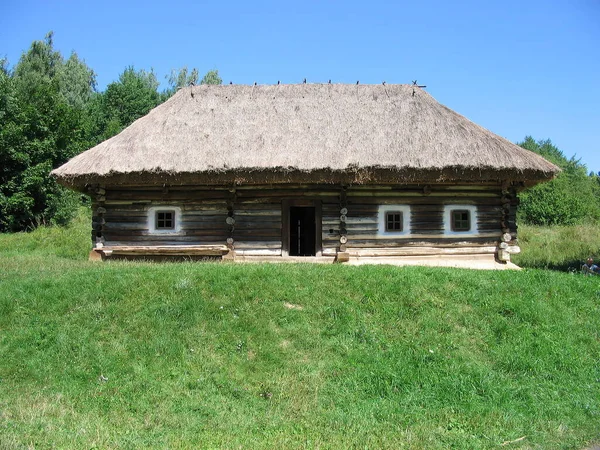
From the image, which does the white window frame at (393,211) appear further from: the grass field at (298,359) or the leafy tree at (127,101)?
the leafy tree at (127,101)

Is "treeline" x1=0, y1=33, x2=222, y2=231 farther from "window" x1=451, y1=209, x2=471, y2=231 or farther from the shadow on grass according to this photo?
the shadow on grass

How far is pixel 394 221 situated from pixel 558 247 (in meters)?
9.73

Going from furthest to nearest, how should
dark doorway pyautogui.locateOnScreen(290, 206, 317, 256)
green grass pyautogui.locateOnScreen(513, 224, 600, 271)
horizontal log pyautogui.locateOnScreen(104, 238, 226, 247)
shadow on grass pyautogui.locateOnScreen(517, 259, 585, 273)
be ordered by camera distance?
dark doorway pyautogui.locateOnScreen(290, 206, 317, 256) < green grass pyautogui.locateOnScreen(513, 224, 600, 271) < shadow on grass pyautogui.locateOnScreen(517, 259, 585, 273) < horizontal log pyautogui.locateOnScreen(104, 238, 226, 247)

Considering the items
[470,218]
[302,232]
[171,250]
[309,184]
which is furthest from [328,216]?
[171,250]

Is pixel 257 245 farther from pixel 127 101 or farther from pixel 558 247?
pixel 127 101

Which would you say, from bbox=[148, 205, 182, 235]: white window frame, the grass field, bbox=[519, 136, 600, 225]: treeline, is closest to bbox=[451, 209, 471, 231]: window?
the grass field

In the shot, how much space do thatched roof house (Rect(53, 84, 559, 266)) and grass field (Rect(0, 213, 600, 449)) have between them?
339 centimetres

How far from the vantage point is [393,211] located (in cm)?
1466

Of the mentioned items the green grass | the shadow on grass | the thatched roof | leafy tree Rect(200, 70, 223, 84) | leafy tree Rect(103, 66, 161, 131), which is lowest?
the shadow on grass

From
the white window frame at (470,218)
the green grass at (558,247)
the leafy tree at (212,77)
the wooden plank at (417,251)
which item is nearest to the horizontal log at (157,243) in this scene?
the wooden plank at (417,251)

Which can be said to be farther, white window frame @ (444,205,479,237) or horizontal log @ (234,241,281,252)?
white window frame @ (444,205,479,237)

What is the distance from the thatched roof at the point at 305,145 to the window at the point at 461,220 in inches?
51.6

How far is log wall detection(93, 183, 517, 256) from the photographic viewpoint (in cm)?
1455

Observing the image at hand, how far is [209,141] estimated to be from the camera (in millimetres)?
14688
